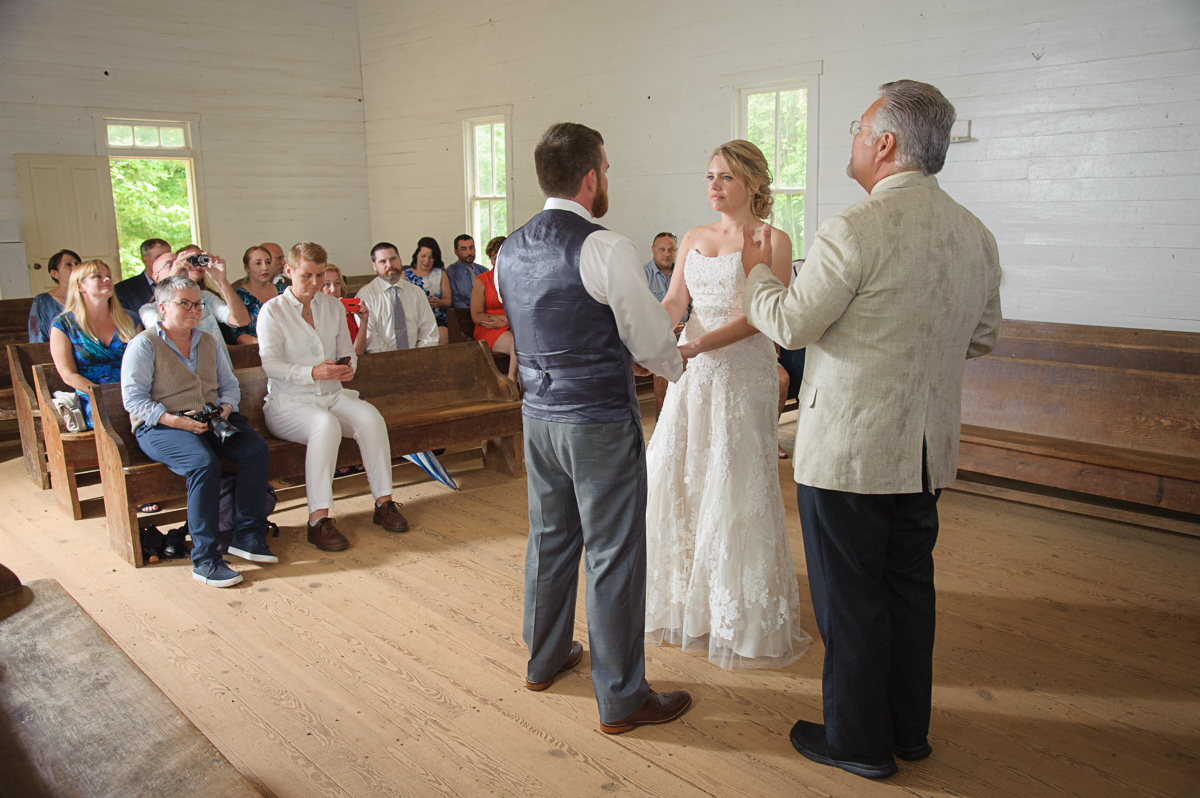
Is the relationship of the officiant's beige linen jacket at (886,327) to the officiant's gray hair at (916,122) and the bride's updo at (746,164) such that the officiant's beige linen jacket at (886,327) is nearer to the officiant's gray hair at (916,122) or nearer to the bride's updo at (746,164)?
the officiant's gray hair at (916,122)

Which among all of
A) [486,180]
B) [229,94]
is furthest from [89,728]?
[229,94]

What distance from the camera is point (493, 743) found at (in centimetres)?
246

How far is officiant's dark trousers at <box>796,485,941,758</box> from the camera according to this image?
2156 millimetres

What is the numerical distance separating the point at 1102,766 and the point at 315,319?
3.76 metres

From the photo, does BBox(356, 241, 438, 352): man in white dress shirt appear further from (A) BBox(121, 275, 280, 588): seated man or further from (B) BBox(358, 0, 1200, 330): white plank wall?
(B) BBox(358, 0, 1200, 330): white plank wall

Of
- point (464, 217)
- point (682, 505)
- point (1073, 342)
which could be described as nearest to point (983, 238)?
point (682, 505)

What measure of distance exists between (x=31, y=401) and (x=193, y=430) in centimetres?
177

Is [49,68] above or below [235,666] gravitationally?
above

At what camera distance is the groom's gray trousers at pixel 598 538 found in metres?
2.36

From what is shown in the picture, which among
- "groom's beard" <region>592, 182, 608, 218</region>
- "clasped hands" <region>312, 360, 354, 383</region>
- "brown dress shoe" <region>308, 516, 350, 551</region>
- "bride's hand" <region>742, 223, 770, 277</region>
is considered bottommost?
"brown dress shoe" <region>308, 516, 350, 551</region>

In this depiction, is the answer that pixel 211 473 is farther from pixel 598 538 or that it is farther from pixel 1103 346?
pixel 1103 346

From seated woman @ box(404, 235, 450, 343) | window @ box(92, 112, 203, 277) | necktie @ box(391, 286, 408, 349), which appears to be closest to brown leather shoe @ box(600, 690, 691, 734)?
necktie @ box(391, 286, 408, 349)

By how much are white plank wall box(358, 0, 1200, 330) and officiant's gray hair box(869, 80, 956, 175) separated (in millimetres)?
4075

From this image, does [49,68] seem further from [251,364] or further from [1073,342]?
[1073,342]
